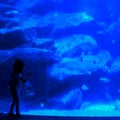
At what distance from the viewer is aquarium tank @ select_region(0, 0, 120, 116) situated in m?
9.11

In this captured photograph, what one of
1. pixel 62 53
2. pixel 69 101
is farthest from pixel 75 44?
pixel 69 101

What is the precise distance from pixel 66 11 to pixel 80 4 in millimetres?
747

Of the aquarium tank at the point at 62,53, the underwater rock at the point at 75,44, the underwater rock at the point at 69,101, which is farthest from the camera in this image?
the underwater rock at the point at 75,44

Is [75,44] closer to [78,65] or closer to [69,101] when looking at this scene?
[78,65]

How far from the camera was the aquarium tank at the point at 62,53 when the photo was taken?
911 centimetres

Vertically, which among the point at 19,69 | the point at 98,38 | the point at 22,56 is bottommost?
the point at 19,69

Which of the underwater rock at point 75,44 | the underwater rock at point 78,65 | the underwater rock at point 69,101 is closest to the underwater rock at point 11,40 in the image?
the underwater rock at point 75,44

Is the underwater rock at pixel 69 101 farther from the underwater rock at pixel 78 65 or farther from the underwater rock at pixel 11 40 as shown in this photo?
the underwater rock at pixel 11 40

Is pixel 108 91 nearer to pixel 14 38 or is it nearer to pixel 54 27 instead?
pixel 54 27

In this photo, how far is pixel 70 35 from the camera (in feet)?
34.0

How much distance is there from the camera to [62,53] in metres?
9.52

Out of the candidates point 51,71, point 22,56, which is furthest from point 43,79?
point 22,56

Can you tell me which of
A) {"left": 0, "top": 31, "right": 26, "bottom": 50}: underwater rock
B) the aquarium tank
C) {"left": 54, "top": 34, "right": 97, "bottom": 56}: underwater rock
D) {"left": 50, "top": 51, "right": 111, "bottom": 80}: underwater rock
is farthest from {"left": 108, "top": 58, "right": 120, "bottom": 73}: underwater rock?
{"left": 0, "top": 31, "right": 26, "bottom": 50}: underwater rock

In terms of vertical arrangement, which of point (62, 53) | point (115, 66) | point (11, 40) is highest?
point (11, 40)
